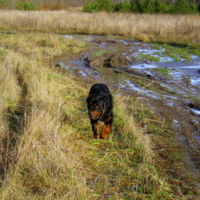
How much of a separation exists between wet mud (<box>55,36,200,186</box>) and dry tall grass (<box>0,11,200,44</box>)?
5.54 m

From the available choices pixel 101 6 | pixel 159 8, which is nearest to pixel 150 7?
pixel 159 8

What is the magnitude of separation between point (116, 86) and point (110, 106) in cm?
292

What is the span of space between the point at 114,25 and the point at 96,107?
16.9m

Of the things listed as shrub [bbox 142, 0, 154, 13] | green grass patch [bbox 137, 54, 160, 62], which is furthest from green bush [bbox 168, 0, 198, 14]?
green grass patch [bbox 137, 54, 160, 62]

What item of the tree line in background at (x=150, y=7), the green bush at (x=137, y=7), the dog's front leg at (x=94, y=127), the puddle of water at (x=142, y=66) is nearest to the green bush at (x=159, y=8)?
the tree line in background at (x=150, y=7)

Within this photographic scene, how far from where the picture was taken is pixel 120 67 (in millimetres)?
9094

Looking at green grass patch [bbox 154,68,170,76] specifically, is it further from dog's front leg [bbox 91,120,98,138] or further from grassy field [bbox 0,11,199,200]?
dog's front leg [bbox 91,120,98,138]

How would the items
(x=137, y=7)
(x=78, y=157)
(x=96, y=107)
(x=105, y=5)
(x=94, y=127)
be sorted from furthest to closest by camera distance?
(x=105, y=5) < (x=137, y=7) < (x=94, y=127) < (x=96, y=107) < (x=78, y=157)

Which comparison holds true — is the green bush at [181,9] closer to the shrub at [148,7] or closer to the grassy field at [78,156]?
the shrub at [148,7]

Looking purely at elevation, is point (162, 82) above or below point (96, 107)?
below

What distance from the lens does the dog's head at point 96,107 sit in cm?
369

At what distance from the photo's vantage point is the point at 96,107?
373 cm

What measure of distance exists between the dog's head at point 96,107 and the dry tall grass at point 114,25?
509 inches

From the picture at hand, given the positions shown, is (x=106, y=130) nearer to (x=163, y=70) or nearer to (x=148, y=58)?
(x=163, y=70)
